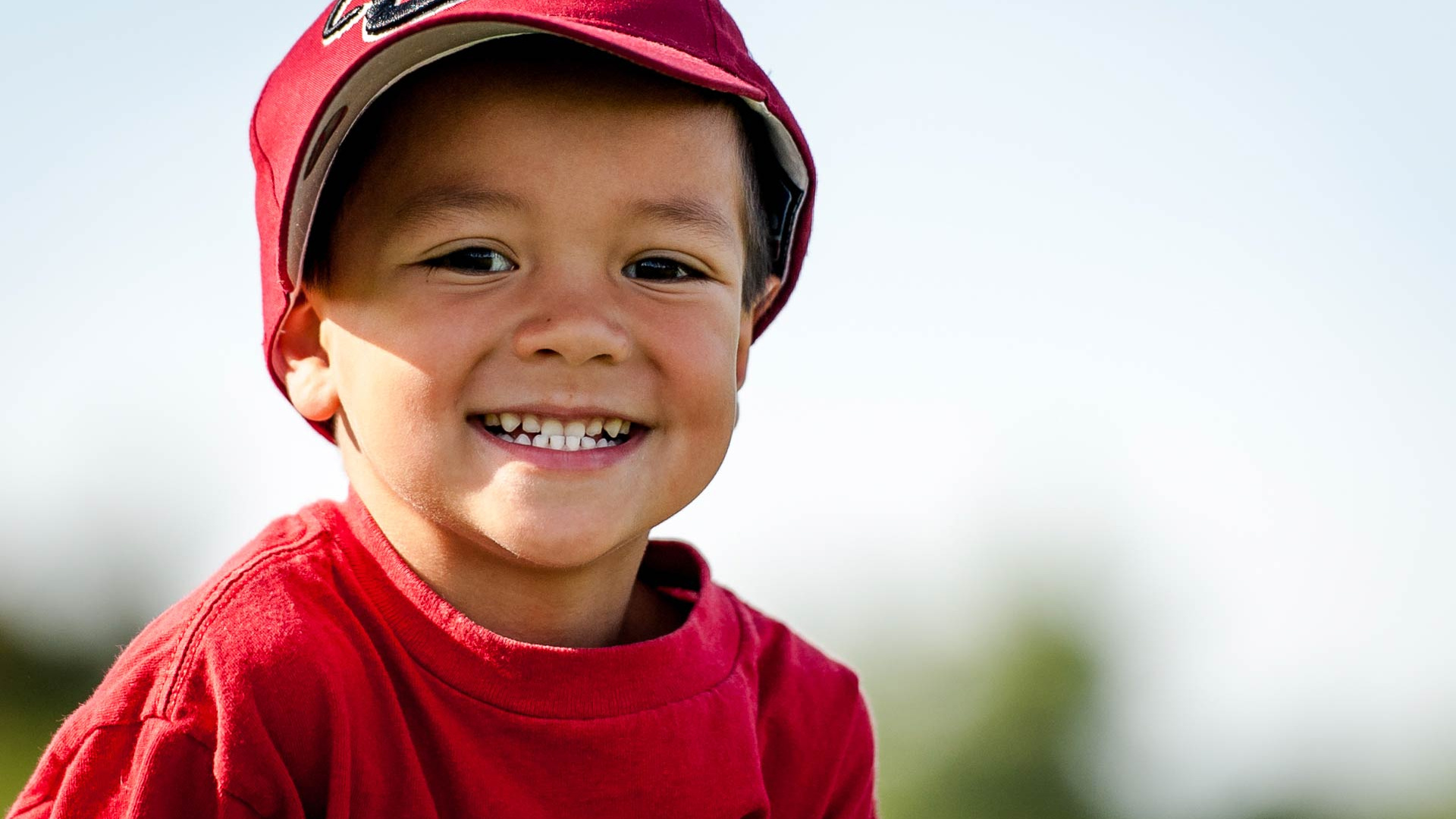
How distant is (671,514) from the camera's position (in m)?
2.02

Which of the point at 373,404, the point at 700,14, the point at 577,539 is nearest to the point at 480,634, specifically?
the point at 577,539

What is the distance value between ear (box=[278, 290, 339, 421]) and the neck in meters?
0.12

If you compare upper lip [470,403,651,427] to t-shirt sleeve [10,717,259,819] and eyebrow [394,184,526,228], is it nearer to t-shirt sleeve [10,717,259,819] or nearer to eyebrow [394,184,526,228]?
eyebrow [394,184,526,228]

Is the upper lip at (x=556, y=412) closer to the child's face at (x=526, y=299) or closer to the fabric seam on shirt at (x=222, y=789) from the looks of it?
the child's face at (x=526, y=299)

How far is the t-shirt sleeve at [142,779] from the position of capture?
158 centimetres

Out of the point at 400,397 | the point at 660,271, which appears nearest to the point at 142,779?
the point at 400,397

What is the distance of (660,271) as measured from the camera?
1906 millimetres

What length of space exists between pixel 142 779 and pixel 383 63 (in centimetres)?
86

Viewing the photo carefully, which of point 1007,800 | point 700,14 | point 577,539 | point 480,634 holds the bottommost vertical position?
point 1007,800

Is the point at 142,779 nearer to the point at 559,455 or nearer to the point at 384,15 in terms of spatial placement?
the point at 559,455

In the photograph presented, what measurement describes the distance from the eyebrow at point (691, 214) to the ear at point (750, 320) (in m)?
0.22

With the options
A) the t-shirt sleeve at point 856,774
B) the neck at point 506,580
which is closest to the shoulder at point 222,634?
the neck at point 506,580

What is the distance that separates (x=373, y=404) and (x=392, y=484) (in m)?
0.11

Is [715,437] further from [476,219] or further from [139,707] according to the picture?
[139,707]
